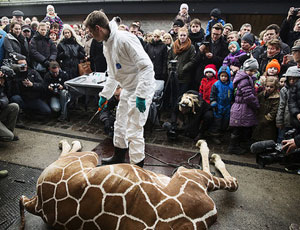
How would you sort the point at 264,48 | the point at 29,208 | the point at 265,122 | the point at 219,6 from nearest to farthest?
the point at 29,208 < the point at 265,122 < the point at 264,48 < the point at 219,6

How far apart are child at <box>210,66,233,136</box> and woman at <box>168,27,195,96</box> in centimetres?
116

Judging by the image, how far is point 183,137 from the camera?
5.10m

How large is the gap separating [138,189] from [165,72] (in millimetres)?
4771

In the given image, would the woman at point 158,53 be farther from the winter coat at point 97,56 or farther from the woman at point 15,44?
the woman at point 15,44

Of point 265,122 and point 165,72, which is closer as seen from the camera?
point 265,122

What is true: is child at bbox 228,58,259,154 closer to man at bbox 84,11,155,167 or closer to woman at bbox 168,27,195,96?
woman at bbox 168,27,195,96

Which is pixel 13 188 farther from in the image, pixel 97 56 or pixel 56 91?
pixel 97 56

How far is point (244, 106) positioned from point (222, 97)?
0.53 metres

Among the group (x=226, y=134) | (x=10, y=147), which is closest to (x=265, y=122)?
(x=226, y=134)

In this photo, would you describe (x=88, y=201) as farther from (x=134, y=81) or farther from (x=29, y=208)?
(x=134, y=81)

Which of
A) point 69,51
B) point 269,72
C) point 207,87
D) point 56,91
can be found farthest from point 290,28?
point 56,91

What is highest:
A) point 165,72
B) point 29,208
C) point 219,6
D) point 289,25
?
point 219,6

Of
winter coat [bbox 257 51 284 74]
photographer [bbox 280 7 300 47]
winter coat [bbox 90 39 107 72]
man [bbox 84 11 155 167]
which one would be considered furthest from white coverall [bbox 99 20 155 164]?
photographer [bbox 280 7 300 47]

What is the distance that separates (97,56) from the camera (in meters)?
6.98
